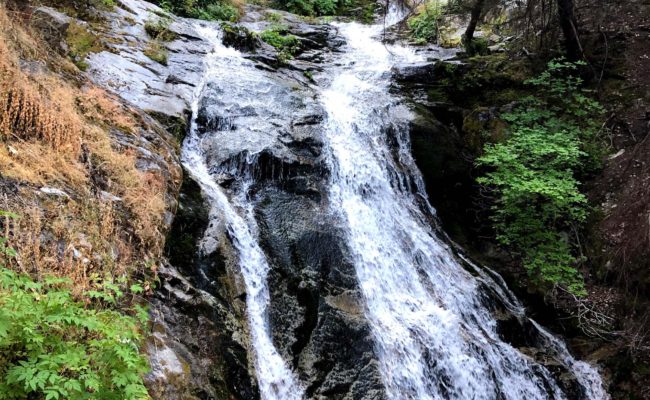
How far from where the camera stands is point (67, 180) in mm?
4902

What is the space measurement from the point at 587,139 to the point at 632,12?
4.53 m

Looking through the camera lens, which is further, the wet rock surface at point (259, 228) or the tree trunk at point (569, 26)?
the tree trunk at point (569, 26)

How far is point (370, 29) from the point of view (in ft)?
62.4

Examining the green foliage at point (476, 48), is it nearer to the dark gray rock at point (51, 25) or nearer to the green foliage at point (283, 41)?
the green foliage at point (283, 41)

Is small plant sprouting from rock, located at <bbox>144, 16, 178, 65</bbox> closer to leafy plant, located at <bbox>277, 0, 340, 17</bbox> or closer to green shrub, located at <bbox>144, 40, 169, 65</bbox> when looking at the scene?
green shrub, located at <bbox>144, 40, 169, 65</bbox>

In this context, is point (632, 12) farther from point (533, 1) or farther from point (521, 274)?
point (521, 274)

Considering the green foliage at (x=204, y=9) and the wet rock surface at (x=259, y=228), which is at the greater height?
the green foliage at (x=204, y=9)

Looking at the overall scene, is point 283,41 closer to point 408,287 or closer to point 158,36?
point 158,36

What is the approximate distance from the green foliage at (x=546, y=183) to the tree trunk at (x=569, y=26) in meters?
0.83

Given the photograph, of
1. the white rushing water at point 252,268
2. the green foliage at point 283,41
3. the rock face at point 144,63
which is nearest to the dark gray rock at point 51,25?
the rock face at point 144,63

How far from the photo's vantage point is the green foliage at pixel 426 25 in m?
16.7

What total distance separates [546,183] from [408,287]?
366 centimetres

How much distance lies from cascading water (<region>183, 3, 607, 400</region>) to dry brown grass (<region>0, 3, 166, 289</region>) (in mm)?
1496

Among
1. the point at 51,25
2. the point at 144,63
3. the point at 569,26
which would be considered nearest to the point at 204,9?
the point at 144,63
